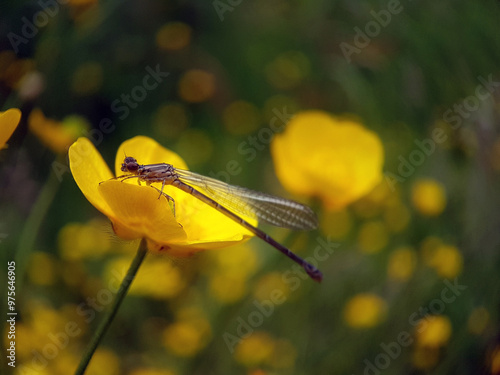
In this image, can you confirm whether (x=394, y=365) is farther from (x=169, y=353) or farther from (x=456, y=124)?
(x=456, y=124)

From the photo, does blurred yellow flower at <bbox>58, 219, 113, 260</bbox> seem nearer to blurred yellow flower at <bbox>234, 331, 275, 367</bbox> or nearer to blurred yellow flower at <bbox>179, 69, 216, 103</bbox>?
blurred yellow flower at <bbox>234, 331, 275, 367</bbox>

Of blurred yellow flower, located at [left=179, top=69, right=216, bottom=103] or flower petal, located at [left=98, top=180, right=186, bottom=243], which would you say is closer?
flower petal, located at [left=98, top=180, right=186, bottom=243]

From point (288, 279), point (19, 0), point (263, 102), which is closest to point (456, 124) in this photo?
point (288, 279)

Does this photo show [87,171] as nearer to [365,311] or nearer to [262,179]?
[365,311]

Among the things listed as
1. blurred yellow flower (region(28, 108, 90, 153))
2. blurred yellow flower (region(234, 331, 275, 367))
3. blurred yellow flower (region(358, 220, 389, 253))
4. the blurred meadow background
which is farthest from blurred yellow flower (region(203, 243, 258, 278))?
blurred yellow flower (region(28, 108, 90, 153))

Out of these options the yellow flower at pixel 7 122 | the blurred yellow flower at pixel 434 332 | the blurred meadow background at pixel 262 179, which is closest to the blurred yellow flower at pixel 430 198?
the blurred meadow background at pixel 262 179

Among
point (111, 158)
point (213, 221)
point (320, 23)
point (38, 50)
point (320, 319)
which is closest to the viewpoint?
point (213, 221)
